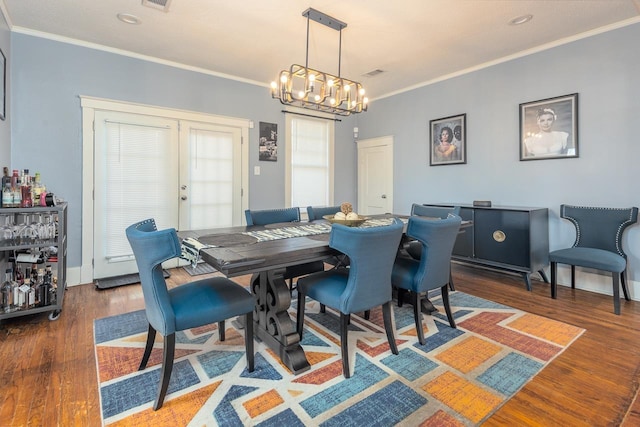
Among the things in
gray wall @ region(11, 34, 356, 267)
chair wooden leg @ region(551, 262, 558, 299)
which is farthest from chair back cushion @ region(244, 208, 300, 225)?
chair wooden leg @ region(551, 262, 558, 299)

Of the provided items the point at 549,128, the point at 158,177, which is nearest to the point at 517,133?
the point at 549,128

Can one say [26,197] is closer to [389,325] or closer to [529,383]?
[389,325]

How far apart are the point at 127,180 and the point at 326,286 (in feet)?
10.2

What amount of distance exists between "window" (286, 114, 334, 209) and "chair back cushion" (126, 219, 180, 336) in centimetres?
367

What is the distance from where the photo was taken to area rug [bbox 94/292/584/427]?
1641mm

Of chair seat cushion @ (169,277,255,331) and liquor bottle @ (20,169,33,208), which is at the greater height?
liquor bottle @ (20,169,33,208)

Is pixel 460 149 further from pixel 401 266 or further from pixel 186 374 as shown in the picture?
pixel 186 374

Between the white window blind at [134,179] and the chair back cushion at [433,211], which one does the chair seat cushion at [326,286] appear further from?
the white window blind at [134,179]

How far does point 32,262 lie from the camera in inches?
109

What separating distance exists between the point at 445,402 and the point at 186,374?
147 cm

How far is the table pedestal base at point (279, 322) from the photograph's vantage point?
2055 millimetres

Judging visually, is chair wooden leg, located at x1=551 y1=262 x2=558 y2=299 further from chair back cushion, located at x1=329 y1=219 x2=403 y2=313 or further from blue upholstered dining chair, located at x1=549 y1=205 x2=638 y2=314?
chair back cushion, located at x1=329 y1=219 x2=403 y2=313

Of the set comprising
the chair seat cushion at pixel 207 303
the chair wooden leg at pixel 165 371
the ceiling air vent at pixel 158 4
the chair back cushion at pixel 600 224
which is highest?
the ceiling air vent at pixel 158 4

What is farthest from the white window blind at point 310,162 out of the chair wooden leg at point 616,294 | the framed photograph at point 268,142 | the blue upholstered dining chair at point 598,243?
the chair wooden leg at point 616,294
